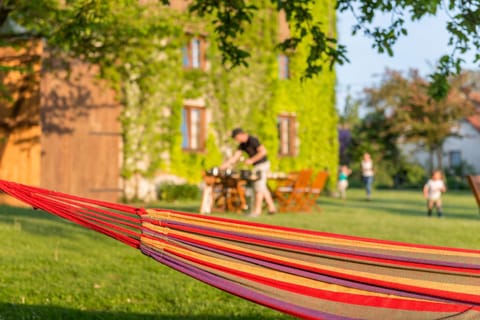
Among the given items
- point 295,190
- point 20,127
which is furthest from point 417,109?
point 20,127

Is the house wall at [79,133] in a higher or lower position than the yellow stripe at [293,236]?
higher

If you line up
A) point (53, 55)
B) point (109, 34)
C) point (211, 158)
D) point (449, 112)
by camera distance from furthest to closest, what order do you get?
1. point (449, 112)
2. point (211, 158)
3. point (53, 55)
4. point (109, 34)

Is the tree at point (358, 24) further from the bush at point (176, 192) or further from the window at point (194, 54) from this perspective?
the window at point (194, 54)

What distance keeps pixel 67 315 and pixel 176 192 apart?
47.2ft

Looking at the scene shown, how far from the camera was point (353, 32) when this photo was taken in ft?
25.3

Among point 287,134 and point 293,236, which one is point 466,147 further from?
point 293,236

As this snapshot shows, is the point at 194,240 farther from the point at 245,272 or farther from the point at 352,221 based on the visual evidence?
the point at 352,221

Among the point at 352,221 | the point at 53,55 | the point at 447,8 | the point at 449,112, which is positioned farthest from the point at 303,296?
the point at 449,112

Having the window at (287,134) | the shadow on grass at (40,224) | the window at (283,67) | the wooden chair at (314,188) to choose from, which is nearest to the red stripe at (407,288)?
the shadow on grass at (40,224)

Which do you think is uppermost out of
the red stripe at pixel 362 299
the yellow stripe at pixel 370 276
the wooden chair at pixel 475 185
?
the wooden chair at pixel 475 185

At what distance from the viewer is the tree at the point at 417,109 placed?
36.7 meters

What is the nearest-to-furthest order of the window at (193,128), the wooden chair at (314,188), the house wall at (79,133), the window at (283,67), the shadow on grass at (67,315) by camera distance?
the shadow on grass at (67,315), the wooden chair at (314,188), the house wall at (79,133), the window at (193,128), the window at (283,67)

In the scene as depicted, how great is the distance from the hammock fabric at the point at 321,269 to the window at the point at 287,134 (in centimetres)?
2059

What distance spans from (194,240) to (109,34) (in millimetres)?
10064
